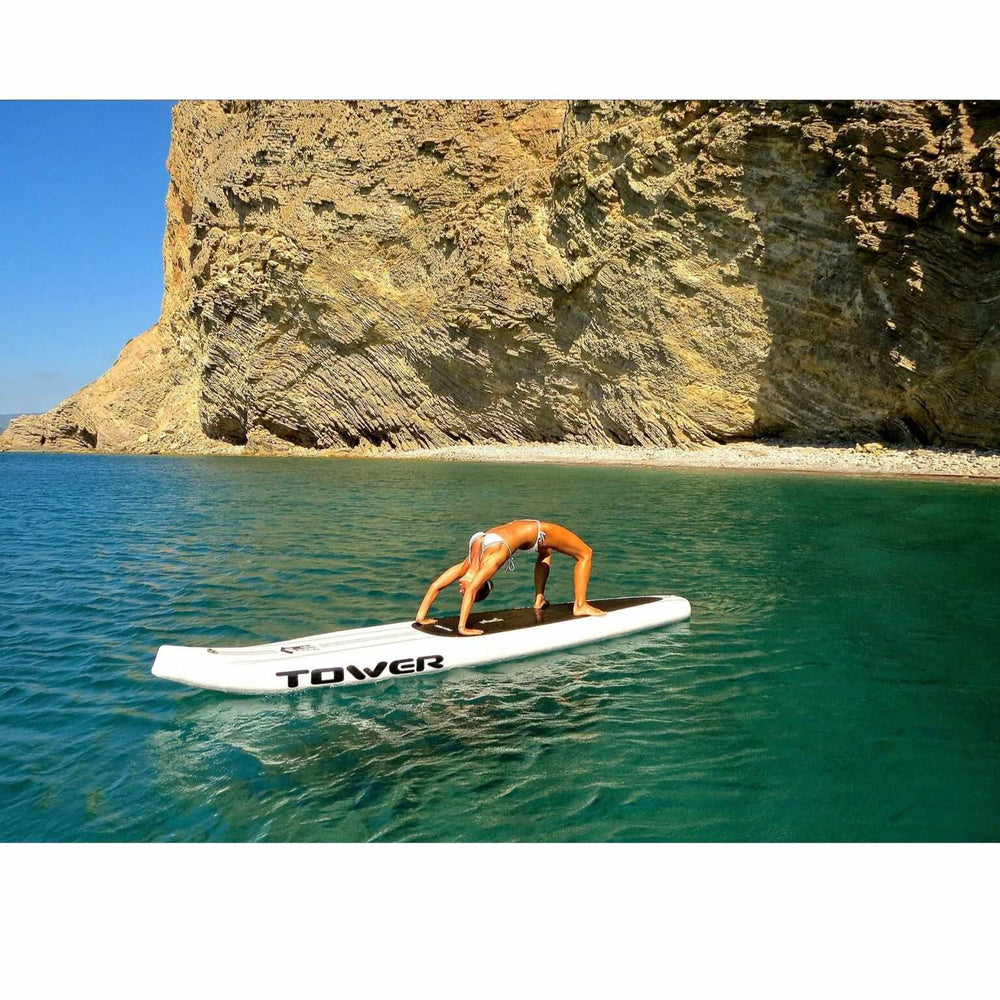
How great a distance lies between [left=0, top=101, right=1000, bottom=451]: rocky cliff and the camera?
2666 centimetres

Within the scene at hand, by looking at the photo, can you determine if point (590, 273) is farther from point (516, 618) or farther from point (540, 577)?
point (516, 618)

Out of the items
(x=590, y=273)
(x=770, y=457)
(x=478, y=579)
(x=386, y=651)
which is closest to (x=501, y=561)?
(x=478, y=579)

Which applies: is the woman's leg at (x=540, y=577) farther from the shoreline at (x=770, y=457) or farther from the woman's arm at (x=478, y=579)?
the shoreline at (x=770, y=457)

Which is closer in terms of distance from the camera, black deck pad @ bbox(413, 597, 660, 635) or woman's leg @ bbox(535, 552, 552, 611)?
black deck pad @ bbox(413, 597, 660, 635)

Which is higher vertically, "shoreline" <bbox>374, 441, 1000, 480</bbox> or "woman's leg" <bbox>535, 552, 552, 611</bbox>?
"shoreline" <bbox>374, 441, 1000, 480</bbox>

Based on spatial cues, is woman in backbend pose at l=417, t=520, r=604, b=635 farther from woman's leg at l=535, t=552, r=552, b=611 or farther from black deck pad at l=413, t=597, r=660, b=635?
black deck pad at l=413, t=597, r=660, b=635

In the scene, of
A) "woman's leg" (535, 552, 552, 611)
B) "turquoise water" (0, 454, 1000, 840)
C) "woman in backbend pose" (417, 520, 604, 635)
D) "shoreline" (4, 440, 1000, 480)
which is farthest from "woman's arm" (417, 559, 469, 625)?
"shoreline" (4, 440, 1000, 480)

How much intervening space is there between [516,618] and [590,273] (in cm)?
3042

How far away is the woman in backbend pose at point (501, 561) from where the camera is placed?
723cm

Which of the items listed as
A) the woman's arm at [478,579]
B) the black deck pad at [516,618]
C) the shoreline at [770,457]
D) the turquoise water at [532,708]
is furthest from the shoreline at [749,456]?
the woman's arm at [478,579]

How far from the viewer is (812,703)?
242 inches

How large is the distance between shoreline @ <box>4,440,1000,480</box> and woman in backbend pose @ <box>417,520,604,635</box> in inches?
810

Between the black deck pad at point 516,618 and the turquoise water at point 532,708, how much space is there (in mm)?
419

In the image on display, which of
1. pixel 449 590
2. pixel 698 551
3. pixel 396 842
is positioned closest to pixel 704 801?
pixel 396 842
